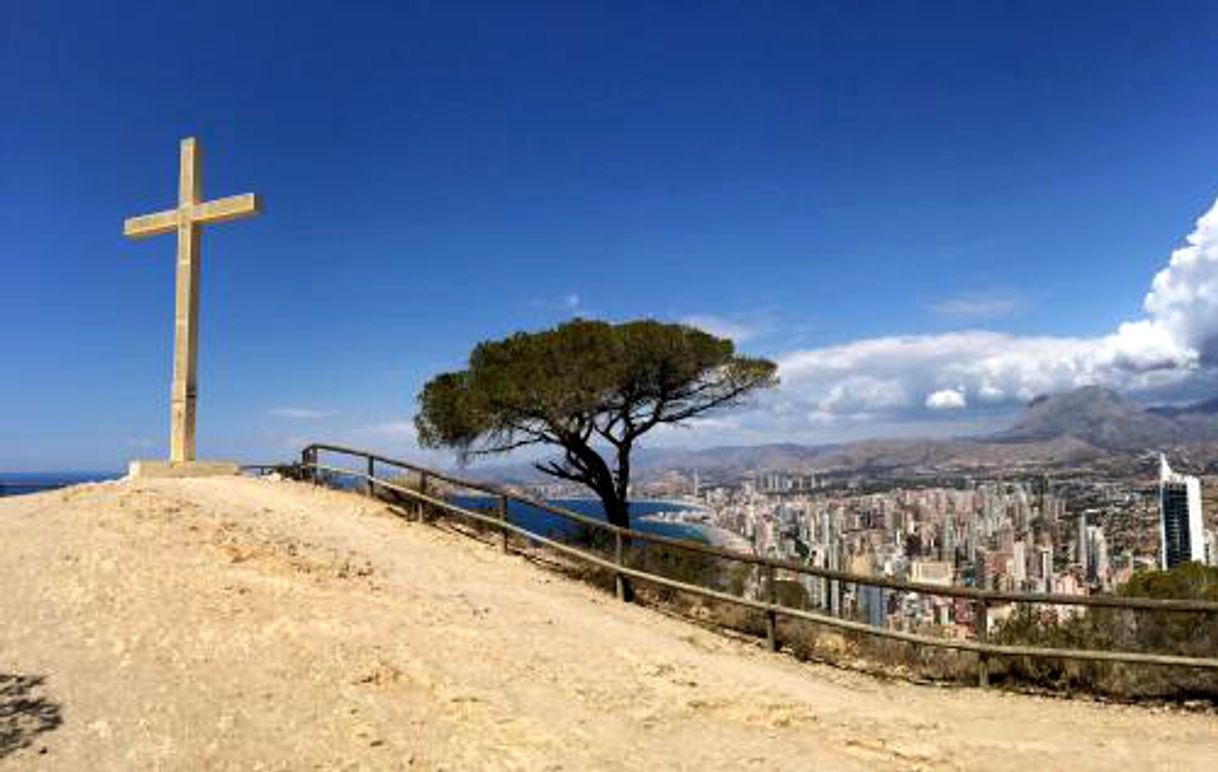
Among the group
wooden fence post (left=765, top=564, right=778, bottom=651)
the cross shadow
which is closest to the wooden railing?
wooden fence post (left=765, top=564, right=778, bottom=651)

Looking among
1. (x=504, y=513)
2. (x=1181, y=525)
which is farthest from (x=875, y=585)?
(x=1181, y=525)

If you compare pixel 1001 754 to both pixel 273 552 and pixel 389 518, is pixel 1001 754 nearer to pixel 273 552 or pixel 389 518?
pixel 273 552

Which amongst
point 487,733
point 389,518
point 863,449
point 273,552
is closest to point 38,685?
point 487,733

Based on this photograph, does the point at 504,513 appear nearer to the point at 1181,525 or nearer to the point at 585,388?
the point at 585,388

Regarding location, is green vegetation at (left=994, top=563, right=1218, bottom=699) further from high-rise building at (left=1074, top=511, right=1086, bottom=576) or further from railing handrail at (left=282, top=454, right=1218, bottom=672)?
high-rise building at (left=1074, top=511, right=1086, bottom=576)

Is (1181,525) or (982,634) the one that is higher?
(982,634)
